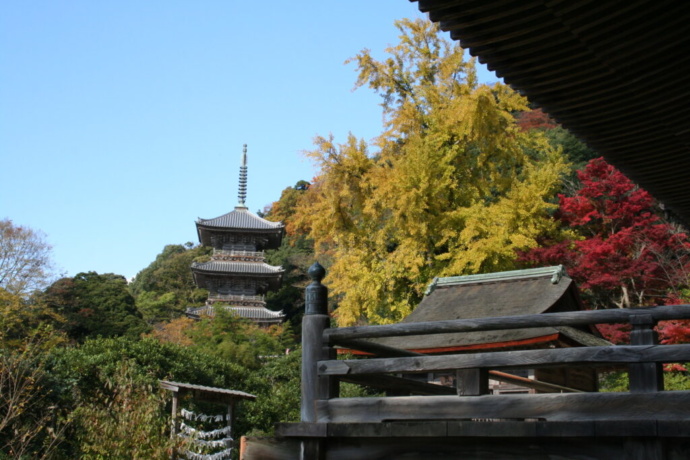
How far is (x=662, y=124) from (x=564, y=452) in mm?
2082

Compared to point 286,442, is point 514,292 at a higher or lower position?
higher

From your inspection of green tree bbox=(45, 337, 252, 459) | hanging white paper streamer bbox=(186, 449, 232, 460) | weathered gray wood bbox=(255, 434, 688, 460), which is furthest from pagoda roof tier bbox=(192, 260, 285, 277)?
weathered gray wood bbox=(255, 434, 688, 460)

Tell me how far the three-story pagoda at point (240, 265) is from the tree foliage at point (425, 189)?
932 inches

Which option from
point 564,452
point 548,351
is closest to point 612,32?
point 548,351

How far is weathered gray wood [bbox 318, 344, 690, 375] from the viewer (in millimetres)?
3977

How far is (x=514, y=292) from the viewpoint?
1457 cm

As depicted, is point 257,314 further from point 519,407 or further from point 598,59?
point 598,59

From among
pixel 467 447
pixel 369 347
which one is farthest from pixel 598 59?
pixel 369 347

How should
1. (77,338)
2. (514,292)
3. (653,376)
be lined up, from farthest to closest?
(77,338), (514,292), (653,376)

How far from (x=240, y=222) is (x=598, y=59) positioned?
43.4 metres

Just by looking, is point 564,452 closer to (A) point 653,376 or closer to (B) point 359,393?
(A) point 653,376

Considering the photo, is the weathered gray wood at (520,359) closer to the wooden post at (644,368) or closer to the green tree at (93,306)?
the wooden post at (644,368)

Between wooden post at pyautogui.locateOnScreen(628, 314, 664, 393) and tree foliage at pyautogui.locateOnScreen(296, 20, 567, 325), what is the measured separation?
1460 centimetres

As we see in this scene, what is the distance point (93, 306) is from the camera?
124ft
